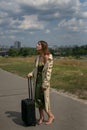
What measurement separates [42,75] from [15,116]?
5.74 feet

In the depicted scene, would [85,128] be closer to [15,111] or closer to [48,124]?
[48,124]

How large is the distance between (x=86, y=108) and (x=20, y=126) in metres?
2.45

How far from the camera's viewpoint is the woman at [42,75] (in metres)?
7.61

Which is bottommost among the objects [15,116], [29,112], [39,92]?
[15,116]

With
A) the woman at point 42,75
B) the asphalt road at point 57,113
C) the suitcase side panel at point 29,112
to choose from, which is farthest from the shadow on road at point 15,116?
the woman at point 42,75

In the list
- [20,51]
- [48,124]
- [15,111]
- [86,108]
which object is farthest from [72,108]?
[20,51]

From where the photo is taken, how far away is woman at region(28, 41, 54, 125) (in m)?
7.61

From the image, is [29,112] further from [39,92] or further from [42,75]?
[42,75]

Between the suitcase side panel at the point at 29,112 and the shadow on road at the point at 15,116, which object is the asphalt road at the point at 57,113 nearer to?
the shadow on road at the point at 15,116

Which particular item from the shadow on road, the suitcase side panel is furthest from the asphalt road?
the suitcase side panel

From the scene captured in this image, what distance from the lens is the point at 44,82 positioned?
761 centimetres

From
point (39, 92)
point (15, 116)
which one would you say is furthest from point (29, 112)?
point (15, 116)

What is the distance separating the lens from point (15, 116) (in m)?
8.98

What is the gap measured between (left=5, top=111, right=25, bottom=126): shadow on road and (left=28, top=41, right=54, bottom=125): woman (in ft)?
1.83
